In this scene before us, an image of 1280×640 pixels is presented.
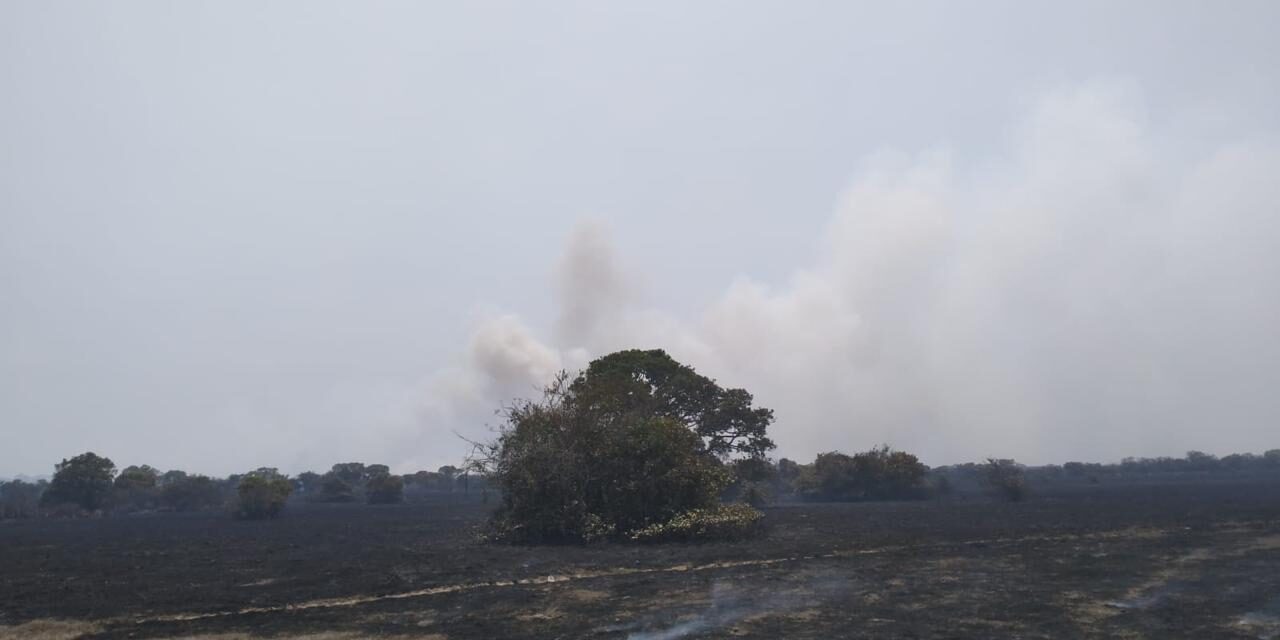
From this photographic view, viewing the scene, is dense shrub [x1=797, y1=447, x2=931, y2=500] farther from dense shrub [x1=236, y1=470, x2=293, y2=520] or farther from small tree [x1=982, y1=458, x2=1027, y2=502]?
dense shrub [x1=236, y1=470, x2=293, y2=520]

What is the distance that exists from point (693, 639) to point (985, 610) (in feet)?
17.7

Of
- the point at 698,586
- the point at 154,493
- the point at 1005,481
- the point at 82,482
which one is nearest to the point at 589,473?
the point at 698,586

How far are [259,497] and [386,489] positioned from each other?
105 ft

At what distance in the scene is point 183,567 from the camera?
25.2 m

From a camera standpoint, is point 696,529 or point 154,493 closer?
point 696,529

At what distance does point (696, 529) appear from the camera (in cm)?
3022

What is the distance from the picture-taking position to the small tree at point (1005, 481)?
56562mm

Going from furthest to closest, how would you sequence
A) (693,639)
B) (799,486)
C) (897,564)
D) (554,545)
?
1. (799,486)
2. (554,545)
3. (897,564)
4. (693,639)

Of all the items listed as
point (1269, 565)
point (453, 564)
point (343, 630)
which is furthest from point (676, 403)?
point (343, 630)

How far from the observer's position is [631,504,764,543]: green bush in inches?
1181

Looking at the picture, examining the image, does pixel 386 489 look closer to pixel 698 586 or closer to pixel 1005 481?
pixel 1005 481

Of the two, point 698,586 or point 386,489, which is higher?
point 386,489

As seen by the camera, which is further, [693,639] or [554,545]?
[554,545]

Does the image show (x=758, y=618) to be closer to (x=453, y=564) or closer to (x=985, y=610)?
(x=985, y=610)
